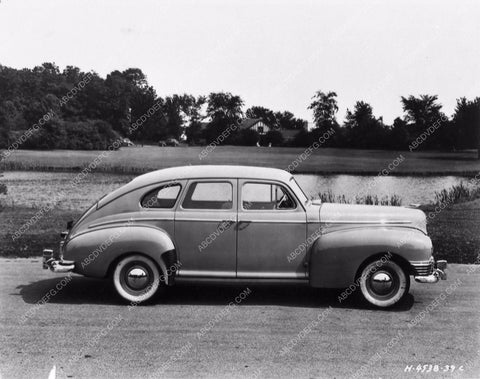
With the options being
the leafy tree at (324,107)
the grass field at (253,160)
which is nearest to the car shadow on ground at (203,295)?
the leafy tree at (324,107)

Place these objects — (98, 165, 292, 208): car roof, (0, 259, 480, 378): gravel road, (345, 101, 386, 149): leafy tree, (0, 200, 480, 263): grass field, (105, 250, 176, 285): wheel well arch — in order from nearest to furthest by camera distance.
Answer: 1. (0, 259, 480, 378): gravel road
2. (105, 250, 176, 285): wheel well arch
3. (98, 165, 292, 208): car roof
4. (0, 200, 480, 263): grass field
5. (345, 101, 386, 149): leafy tree

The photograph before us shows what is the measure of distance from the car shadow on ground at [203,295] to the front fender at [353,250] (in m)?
0.40

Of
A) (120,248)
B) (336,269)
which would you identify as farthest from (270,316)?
(120,248)

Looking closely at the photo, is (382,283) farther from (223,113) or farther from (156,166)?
(156,166)

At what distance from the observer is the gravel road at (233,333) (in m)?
4.41

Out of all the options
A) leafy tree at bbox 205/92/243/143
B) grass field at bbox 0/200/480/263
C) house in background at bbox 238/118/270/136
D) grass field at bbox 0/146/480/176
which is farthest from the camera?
house in background at bbox 238/118/270/136

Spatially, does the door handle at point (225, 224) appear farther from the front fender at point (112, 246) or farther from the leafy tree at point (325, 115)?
the leafy tree at point (325, 115)

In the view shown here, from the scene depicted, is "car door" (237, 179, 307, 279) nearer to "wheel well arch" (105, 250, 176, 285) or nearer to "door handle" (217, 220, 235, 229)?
"door handle" (217, 220, 235, 229)

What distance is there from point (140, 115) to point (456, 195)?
8086 millimetres

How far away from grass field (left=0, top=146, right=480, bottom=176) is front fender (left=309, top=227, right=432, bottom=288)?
25.1 feet

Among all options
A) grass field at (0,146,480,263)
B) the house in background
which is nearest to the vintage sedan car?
grass field at (0,146,480,263)

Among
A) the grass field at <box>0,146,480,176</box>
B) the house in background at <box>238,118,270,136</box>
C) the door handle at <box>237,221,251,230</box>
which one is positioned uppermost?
the house in background at <box>238,118,270,136</box>

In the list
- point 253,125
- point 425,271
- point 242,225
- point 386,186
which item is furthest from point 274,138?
point 425,271

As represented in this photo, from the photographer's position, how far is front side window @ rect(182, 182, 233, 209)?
6.35m
